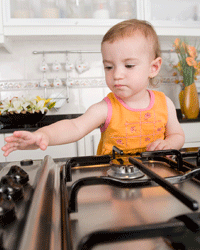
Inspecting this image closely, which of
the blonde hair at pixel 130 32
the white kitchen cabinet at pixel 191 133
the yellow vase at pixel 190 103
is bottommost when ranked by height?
the white kitchen cabinet at pixel 191 133

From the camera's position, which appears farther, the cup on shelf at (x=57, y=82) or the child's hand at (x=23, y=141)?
the cup on shelf at (x=57, y=82)

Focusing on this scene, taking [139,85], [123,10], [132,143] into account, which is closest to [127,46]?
[139,85]

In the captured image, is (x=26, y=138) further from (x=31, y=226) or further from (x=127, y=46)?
(x=127, y=46)

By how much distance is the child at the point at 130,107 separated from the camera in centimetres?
76

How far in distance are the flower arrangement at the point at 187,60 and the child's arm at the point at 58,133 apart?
1.19 metres

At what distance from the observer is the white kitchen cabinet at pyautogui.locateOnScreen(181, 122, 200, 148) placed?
1772 millimetres

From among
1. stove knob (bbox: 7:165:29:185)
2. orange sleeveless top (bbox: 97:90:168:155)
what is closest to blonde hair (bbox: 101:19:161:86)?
orange sleeveless top (bbox: 97:90:168:155)

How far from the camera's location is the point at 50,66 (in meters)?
2.04

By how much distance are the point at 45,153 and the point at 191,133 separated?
40.7 inches

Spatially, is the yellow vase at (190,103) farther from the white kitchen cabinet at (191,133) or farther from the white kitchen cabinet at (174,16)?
the white kitchen cabinet at (174,16)

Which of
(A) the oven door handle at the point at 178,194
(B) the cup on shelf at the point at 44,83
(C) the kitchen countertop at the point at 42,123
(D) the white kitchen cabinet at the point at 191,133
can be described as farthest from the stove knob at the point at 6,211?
(B) the cup on shelf at the point at 44,83

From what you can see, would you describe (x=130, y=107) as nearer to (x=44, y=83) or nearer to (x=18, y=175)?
(x=18, y=175)

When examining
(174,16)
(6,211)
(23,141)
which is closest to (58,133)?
(23,141)

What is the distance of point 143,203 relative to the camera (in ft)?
1.07
